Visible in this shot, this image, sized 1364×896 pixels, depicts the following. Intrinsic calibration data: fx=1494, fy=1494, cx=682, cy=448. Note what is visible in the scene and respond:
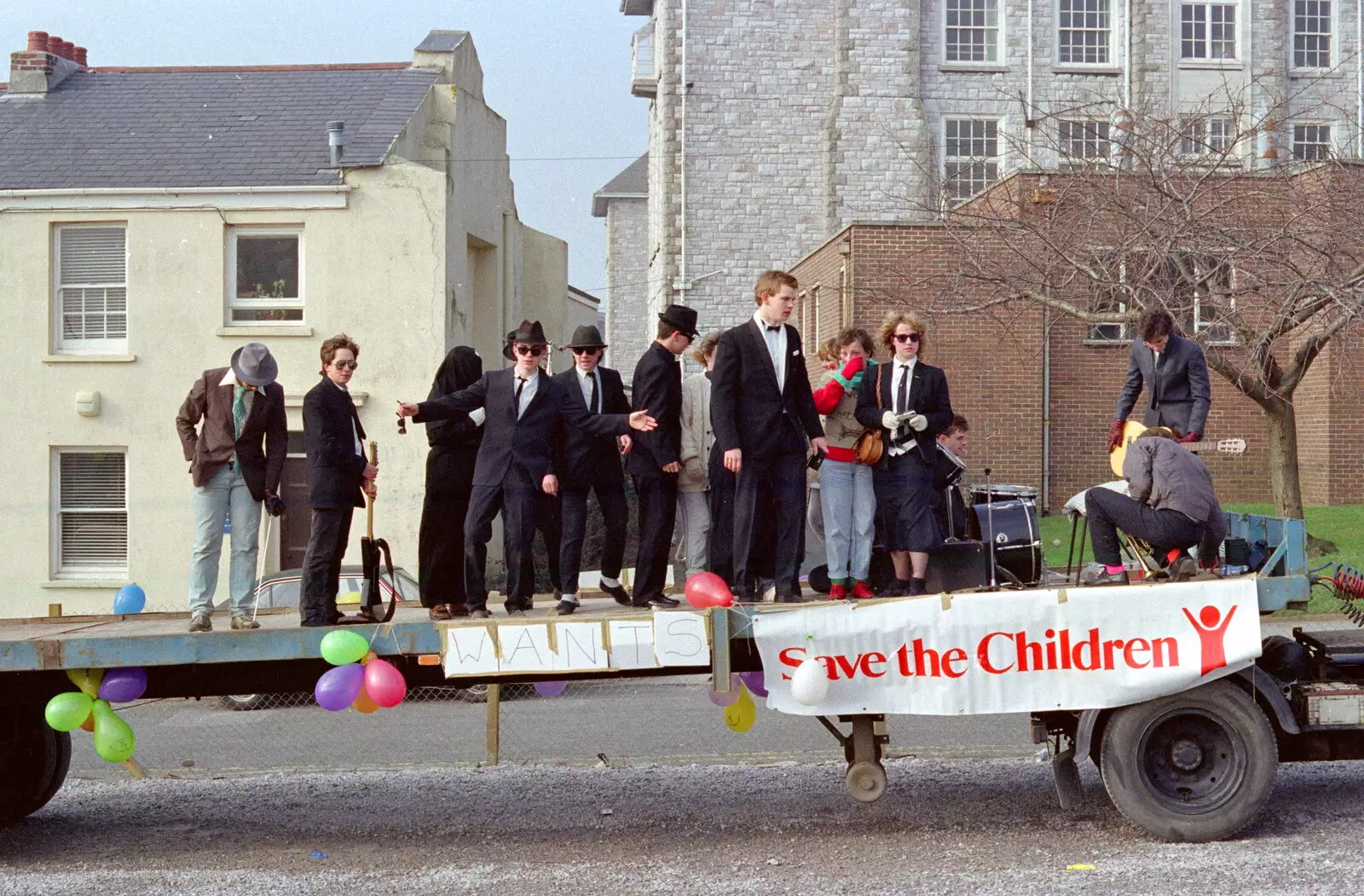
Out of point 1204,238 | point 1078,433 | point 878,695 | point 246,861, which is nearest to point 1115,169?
point 1204,238

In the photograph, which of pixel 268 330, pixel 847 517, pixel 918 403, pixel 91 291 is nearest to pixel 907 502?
pixel 847 517

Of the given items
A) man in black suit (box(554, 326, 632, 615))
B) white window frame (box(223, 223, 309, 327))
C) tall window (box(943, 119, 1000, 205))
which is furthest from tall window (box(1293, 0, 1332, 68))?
man in black suit (box(554, 326, 632, 615))

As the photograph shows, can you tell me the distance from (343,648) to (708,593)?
67.0 inches

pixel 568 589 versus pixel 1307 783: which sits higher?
pixel 568 589

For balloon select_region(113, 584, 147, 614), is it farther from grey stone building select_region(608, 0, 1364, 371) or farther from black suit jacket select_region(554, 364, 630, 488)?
grey stone building select_region(608, 0, 1364, 371)

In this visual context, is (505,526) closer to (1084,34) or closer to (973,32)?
(973,32)

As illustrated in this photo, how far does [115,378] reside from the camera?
21.5 m

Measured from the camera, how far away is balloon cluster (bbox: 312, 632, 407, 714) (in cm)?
681

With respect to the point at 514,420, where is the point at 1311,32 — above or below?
above

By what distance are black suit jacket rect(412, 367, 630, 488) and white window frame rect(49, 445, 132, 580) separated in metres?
14.4

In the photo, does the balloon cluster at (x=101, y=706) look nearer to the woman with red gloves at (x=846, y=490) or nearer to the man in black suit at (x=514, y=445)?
the man in black suit at (x=514, y=445)

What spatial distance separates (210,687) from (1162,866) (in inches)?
184

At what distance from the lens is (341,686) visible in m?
6.86

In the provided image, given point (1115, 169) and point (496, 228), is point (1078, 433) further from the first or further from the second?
point (496, 228)
